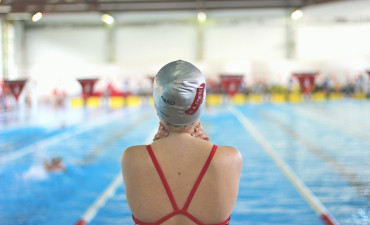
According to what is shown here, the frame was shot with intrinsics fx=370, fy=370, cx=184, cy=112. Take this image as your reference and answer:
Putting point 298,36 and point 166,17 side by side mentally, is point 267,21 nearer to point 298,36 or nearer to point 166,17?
point 298,36

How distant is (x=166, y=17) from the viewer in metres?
26.9

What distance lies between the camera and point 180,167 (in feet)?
4.89

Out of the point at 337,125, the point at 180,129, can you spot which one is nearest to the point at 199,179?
the point at 180,129

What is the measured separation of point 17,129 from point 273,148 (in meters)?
8.48

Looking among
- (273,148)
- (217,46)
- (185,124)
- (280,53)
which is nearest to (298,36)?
(280,53)

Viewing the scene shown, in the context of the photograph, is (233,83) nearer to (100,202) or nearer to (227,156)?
(100,202)

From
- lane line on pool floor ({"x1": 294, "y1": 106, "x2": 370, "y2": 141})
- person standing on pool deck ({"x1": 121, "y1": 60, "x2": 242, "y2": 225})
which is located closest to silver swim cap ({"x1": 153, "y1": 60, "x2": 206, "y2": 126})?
person standing on pool deck ({"x1": 121, "y1": 60, "x2": 242, "y2": 225})

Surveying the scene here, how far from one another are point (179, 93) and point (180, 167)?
0.98 feet

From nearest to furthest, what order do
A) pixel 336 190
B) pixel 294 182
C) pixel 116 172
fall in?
1. pixel 336 190
2. pixel 294 182
3. pixel 116 172

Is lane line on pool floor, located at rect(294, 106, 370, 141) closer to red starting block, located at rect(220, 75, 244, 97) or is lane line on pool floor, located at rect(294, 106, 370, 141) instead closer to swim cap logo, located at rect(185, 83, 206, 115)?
red starting block, located at rect(220, 75, 244, 97)

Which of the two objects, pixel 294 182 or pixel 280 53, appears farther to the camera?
pixel 280 53

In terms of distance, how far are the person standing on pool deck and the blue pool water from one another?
9.90 feet

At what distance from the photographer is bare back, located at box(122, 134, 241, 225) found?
1.49 m

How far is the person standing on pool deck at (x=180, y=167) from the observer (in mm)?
1482
